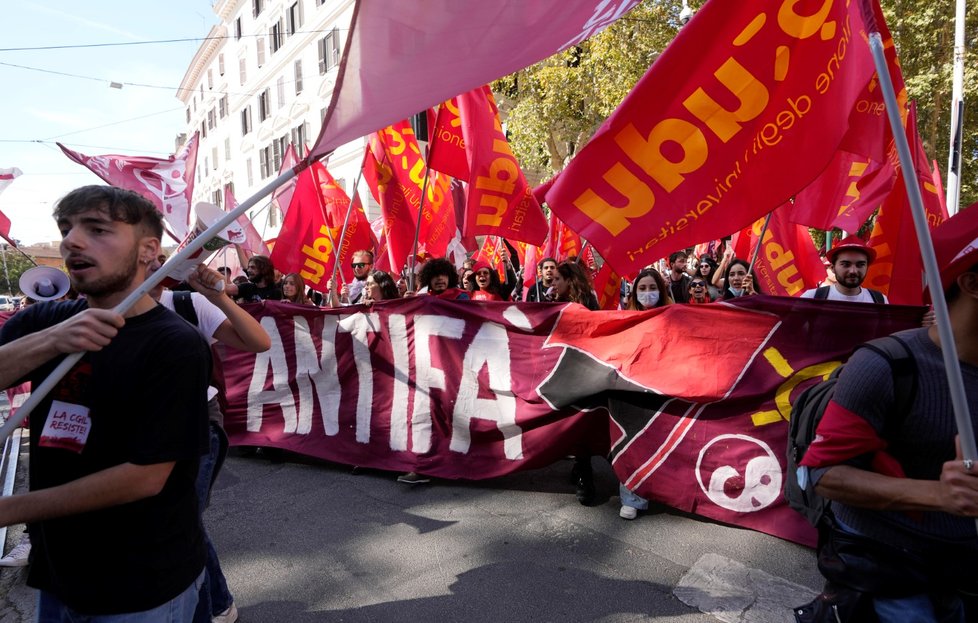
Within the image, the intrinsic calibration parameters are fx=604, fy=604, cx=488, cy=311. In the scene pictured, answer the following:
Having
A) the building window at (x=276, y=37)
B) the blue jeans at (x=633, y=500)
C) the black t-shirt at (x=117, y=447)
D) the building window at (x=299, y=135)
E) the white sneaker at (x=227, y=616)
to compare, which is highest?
the building window at (x=276, y=37)

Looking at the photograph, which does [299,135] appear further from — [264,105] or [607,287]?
[607,287]

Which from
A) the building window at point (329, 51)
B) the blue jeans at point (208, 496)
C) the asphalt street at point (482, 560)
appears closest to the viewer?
the blue jeans at point (208, 496)

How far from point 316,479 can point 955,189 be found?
31.6ft

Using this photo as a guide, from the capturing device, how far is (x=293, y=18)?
2773 centimetres

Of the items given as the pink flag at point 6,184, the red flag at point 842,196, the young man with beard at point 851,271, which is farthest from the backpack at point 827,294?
the pink flag at point 6,184

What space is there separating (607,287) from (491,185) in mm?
1717

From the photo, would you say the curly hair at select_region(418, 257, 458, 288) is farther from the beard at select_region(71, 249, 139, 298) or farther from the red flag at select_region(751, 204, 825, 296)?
the beard at select_region(71, 249, 139, 298)

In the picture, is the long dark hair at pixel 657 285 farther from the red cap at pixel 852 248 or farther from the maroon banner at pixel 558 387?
the red cap at pixel 852 248

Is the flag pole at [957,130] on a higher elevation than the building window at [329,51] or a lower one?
lower

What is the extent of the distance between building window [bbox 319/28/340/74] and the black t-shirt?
24467 millimetres

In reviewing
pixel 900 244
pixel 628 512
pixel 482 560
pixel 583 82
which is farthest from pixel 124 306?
pixel 583 82

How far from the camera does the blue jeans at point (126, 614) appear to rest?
4.91ft

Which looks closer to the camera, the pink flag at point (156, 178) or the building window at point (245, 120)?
the pink flag at point (156, 178)

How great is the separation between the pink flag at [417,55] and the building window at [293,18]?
95.0 ft
